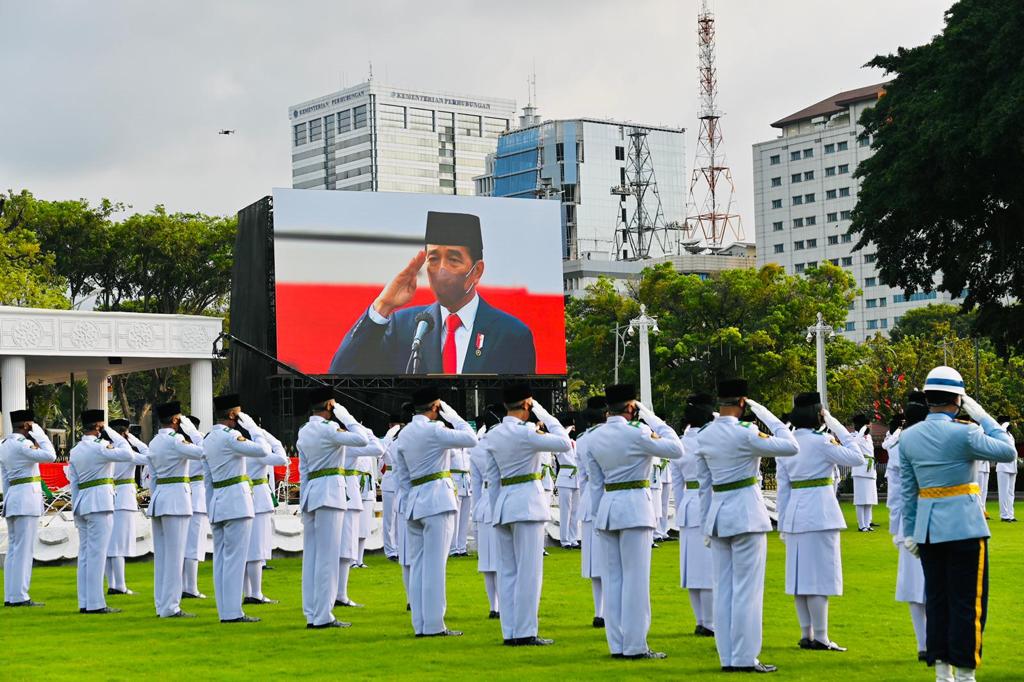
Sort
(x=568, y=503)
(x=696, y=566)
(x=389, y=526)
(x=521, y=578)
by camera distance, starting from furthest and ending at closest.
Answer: (x=568, y=503) → (x=389, y=526) → (x=696, y=566) → (x=521, y=578)

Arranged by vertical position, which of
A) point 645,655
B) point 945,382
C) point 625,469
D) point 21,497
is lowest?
point 645,655

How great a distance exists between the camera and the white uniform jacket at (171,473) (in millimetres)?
13334

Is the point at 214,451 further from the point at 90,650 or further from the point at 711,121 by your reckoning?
the point at 711,121

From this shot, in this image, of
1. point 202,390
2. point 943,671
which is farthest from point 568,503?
point 202,390

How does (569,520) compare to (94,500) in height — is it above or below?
below

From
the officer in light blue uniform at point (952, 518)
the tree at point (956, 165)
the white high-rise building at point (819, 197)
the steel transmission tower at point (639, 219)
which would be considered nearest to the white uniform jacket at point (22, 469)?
the officer in light blue uniform at point (952, 518)

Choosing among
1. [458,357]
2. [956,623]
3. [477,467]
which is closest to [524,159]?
[458,357]

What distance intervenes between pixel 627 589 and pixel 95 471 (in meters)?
6.13

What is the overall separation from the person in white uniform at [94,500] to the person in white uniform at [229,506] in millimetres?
1323

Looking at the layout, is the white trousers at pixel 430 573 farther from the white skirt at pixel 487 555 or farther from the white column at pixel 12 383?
the white column at pixel 12 383

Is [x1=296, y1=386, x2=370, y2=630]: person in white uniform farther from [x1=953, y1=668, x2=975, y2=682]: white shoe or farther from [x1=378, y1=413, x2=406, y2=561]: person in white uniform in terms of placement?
[x1=378, y1=413, x2=406, y2=561]: person in white uniform

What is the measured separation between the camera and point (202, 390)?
3909cm

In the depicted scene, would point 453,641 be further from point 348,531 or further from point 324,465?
point 348,531

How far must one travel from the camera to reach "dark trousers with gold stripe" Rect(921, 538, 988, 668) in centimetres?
790
